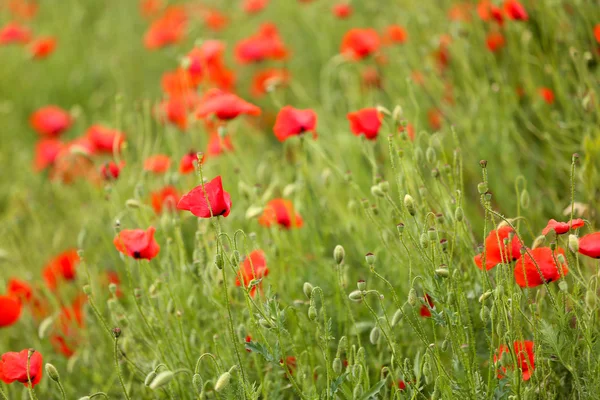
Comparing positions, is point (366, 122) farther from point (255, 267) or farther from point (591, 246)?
point (591, 246)

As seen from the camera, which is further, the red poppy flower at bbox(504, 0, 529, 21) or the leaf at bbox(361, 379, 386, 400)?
the red poppy flower at bbox(504, 0, 529, 21)

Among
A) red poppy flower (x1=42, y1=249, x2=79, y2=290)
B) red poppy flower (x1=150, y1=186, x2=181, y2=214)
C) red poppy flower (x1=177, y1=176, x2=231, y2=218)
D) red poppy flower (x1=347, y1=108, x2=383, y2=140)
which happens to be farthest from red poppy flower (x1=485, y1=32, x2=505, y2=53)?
red poppy flower (x1=42, y1=249, x2=79, y2=290)

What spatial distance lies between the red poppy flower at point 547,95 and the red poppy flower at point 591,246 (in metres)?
1.28

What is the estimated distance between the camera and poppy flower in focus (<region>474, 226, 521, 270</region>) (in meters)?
1.51

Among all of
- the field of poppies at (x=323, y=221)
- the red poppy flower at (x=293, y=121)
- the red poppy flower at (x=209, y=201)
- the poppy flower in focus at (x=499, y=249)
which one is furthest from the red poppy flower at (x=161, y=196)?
the poppy flower in focus at (x=499, y=249)

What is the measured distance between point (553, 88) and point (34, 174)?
2.72m

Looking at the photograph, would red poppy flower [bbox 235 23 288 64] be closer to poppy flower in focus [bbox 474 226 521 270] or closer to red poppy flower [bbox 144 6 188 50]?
red poppy flower [bbox 144 6 188 50]

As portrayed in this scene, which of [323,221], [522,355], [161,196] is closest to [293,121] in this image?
[323,221]

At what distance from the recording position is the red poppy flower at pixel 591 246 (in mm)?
1438

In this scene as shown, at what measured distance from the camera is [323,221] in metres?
2.37

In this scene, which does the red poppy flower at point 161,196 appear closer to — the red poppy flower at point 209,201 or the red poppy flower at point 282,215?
the red poppy flower at point 282,215

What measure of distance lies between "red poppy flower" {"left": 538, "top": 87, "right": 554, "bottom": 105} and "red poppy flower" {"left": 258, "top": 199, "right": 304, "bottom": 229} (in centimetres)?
111

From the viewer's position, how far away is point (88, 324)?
8.30ft

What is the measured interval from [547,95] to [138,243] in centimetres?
170
